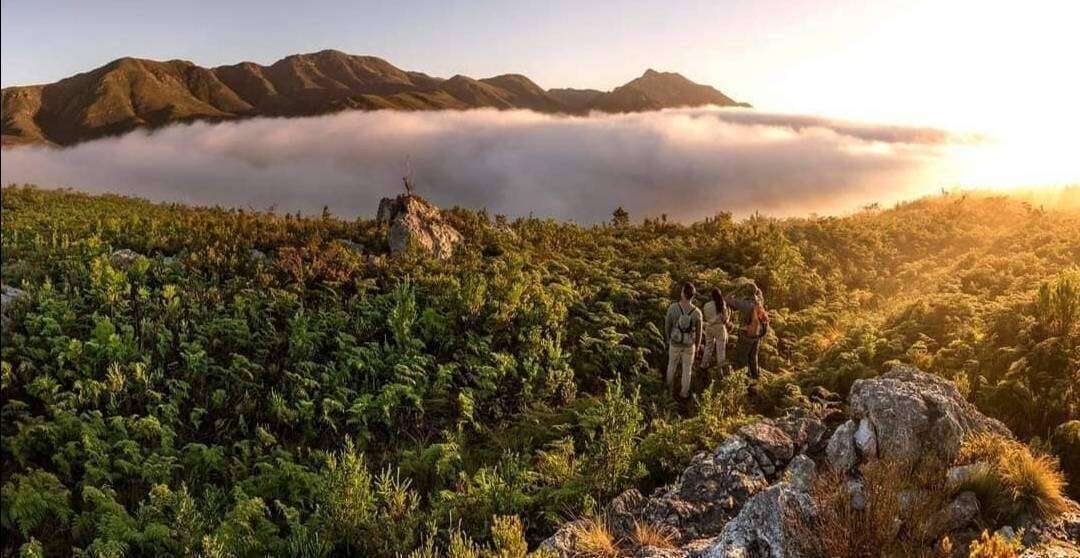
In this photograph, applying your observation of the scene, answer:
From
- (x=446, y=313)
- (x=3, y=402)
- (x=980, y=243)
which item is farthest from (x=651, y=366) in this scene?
(x=980, y=243)

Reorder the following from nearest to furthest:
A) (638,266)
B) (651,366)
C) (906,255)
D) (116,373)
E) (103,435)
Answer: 1. (103,435)
2. (116,373)
3. (651,366)
4. (638,266)
5. (906,255)

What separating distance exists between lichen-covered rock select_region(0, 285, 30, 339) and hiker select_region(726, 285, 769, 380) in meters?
13.3

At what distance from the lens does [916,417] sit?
7.91 meters

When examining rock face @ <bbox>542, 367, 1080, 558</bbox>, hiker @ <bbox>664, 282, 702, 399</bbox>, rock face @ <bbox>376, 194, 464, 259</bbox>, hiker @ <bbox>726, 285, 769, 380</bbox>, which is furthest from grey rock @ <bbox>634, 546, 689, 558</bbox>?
rock face @ <bbox>376, 194, 464, 259</bbox>

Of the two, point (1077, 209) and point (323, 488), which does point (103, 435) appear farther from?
point (1077, 209)

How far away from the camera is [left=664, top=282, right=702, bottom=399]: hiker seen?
11703 mm

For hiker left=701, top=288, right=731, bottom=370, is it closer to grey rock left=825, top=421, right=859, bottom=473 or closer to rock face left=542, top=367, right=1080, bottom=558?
rock face left=542, top=367, right=1080, bottom=558

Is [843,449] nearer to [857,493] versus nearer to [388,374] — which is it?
[857,493]

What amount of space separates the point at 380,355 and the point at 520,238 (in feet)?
27.7

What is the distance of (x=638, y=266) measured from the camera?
59.4ft

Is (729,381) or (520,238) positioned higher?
(520,238)

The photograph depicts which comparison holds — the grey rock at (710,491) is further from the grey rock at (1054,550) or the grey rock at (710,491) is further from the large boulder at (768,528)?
the grey rock at (1054,550)

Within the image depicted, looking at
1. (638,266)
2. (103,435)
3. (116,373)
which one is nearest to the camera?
(103,435)

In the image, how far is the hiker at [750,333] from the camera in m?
12.2
